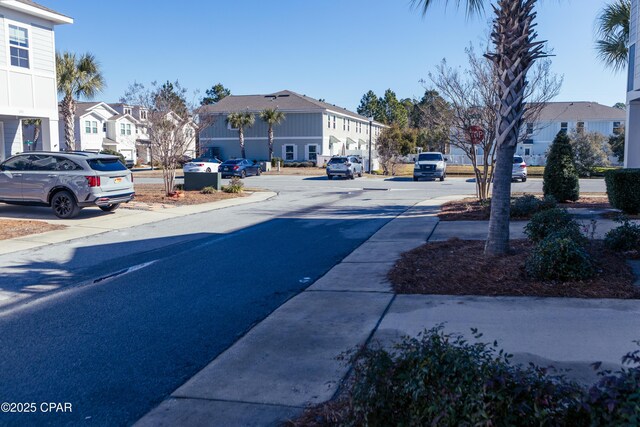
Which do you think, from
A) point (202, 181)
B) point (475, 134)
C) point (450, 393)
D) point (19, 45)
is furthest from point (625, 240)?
point (202, 181)

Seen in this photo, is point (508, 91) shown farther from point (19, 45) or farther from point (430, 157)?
point (430, 157)

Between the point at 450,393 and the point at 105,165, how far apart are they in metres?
15.0

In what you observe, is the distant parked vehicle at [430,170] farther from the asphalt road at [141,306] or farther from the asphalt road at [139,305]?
the asphalt road at [141,306]

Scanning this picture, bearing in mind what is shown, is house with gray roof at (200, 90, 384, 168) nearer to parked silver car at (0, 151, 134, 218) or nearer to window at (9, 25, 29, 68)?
window at (9, 25, 29, 68)

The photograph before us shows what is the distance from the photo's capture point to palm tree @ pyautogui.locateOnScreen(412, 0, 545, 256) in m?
8.33

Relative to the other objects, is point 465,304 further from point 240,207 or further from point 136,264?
point 240,207

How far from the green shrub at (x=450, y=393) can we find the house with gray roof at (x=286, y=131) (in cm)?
4925

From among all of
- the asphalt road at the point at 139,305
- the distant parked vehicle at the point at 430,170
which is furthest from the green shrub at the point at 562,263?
the distant parked vehicle at the point at 430,170

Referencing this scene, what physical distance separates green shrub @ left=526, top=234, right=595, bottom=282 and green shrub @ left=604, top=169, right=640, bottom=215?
310 inches

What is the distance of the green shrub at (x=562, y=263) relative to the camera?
719 centimetres

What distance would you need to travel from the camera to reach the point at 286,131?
55531mm

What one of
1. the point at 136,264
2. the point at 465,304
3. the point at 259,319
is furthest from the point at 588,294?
the point at 136,264

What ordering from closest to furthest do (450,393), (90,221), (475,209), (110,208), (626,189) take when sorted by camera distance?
(450,393)
(626,189)
(90,221)
(475,209)
(110,208)

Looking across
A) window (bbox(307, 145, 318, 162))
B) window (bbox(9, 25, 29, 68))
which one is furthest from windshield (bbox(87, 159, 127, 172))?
window (bbox(307, 145, 318, 162))
